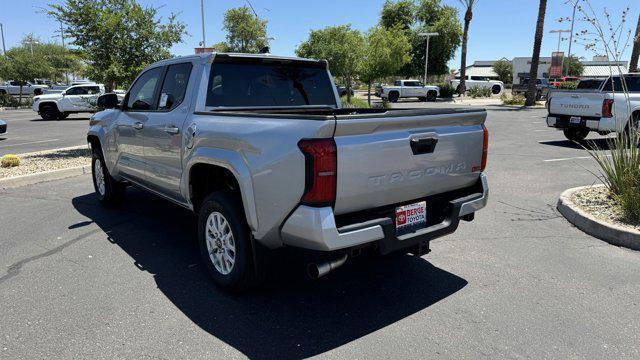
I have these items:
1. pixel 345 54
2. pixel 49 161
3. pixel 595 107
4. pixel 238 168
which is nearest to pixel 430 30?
pixel 345 54

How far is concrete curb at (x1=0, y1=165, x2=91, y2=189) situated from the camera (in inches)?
307

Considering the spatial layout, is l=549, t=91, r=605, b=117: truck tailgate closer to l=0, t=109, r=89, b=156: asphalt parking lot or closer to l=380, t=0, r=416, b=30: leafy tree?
l=0, t=109, r=89, b=156: asphalt parking lot

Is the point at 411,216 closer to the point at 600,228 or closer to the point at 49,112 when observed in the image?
the point at 600,228

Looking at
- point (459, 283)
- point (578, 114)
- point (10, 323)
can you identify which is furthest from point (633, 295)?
point (578, 114)

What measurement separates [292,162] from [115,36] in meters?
8.76

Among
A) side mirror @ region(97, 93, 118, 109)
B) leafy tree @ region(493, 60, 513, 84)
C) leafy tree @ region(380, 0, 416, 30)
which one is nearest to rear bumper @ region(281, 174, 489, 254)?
side mirror @ region(97, 93, 118, 109)

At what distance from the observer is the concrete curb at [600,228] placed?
4754mm

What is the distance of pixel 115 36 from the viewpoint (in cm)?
1000

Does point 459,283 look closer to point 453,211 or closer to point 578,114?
Result: point 453,211

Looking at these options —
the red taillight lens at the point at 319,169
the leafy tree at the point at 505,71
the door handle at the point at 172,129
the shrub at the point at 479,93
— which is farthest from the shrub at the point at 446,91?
the leafy tree at the point at 505,71

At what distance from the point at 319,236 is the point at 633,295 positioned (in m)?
2.73

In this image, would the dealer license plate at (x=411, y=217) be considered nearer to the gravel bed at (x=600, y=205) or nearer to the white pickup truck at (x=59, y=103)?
the gravel bed at (x=600, y=205)

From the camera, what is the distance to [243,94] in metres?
4.47

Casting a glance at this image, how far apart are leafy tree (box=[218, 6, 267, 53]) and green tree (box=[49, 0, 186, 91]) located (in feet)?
175
